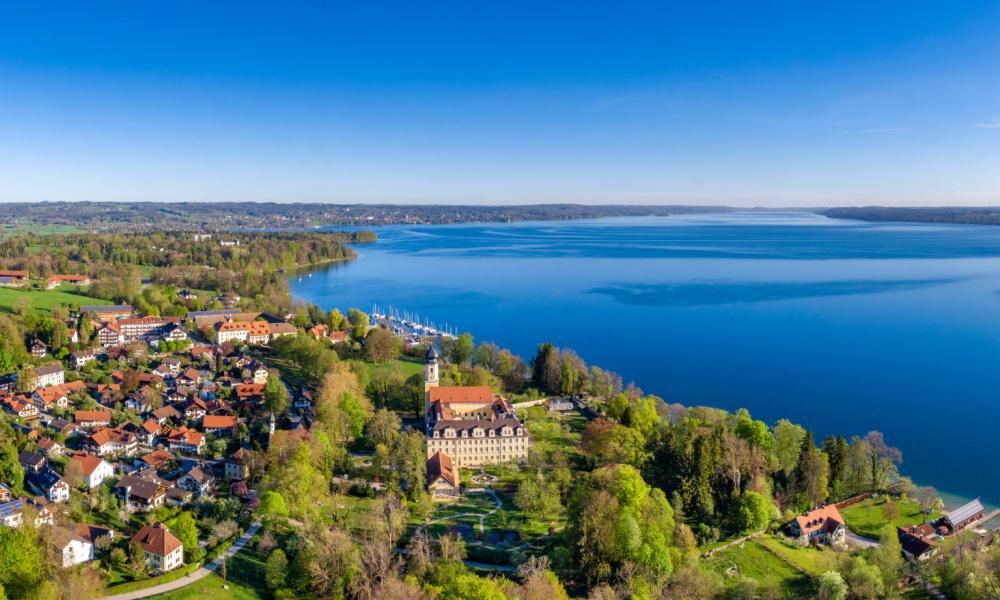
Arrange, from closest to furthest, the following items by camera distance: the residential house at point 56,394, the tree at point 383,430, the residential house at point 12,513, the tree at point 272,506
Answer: the residential house at point 12,513 < the tree at point 272,506 < the tree at point 383,430 < the residential house at point 56,394

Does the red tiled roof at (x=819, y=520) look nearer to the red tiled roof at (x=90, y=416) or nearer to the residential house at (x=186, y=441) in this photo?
the residential house at (x=186, y=441)

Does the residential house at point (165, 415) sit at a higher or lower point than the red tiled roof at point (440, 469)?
higher

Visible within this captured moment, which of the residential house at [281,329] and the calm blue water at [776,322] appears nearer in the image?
the calm blue water at [776,322]

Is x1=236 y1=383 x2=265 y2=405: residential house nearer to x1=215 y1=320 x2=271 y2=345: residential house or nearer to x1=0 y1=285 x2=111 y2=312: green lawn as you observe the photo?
x1=215 y1=320 x2=271 y2=345: residential house

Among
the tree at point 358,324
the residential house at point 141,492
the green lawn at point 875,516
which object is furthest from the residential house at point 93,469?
the green lawn at point 875,516

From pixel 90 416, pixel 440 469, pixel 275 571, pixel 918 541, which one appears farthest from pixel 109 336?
pixel 918 541

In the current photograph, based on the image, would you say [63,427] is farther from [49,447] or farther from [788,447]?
[788,447]

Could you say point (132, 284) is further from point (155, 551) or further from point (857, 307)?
point (857, 307)

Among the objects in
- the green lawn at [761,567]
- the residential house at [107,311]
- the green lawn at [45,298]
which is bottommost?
the green lawn at [761,567]
